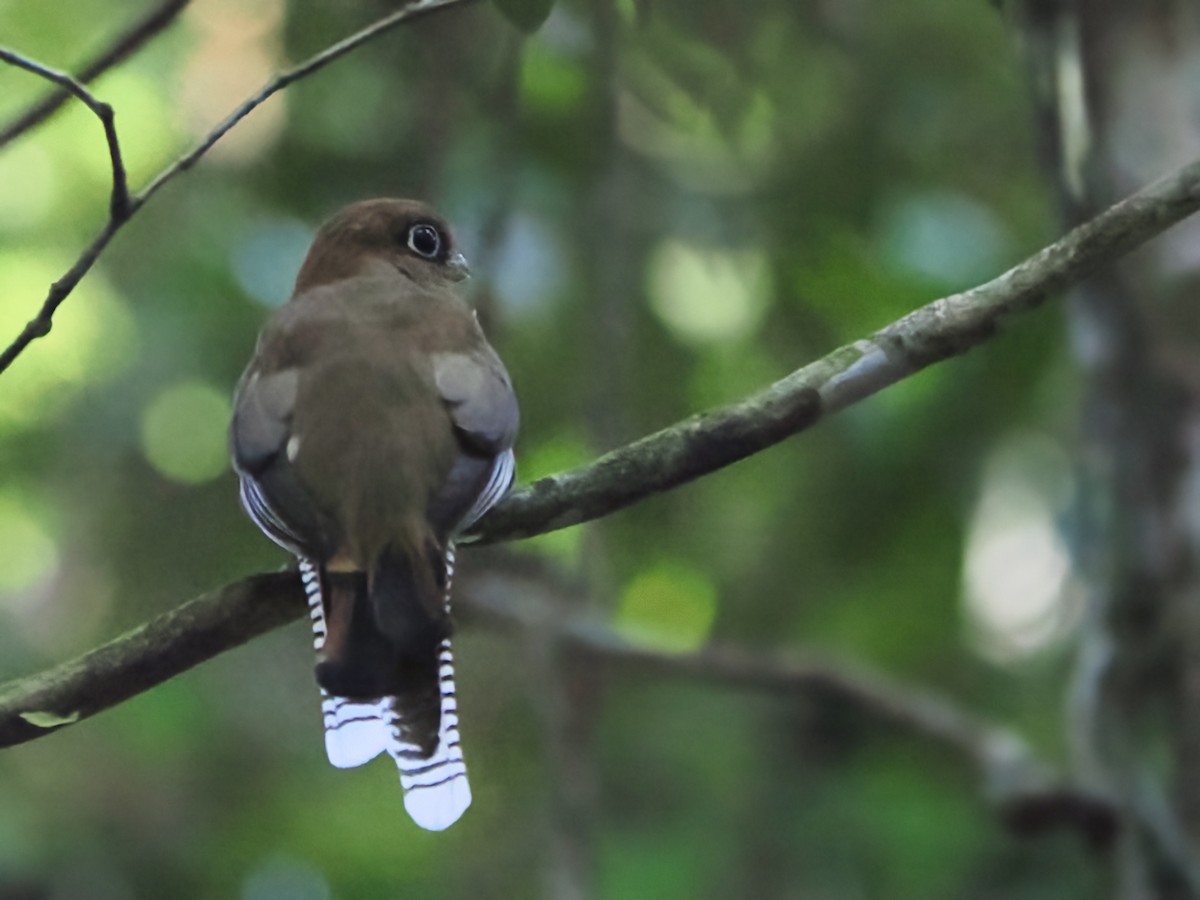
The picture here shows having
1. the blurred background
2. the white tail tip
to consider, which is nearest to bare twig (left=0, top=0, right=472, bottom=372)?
the white tail tip

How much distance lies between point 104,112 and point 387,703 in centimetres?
86

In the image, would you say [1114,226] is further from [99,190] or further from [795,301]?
[99,190]

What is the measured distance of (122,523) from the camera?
13.7 ft

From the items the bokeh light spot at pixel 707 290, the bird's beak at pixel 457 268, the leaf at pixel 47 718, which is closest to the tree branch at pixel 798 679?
the bokeh light spot at pixel 707 290

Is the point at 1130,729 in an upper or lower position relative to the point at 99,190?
lower

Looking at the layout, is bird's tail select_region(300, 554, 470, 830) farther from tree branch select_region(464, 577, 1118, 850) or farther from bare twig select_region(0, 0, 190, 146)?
tree branch select_region(464, 577, 1118, 850)

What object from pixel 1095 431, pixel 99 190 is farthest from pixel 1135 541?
pixel 99 190

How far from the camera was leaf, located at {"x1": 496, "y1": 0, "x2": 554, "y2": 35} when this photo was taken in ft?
7.47

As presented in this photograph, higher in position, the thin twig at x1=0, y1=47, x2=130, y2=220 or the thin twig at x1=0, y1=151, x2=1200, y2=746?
the thin twig at x1=0, y1=47, x2=130, y2=220

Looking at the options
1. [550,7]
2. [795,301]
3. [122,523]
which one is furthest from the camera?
[795,301]

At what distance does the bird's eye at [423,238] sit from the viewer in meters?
3.56

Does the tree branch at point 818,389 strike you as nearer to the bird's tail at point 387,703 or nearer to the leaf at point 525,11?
the bird's tail at point 387,703

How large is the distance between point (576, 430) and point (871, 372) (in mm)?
1355

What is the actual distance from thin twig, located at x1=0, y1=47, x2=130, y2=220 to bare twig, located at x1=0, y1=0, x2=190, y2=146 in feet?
1.70
